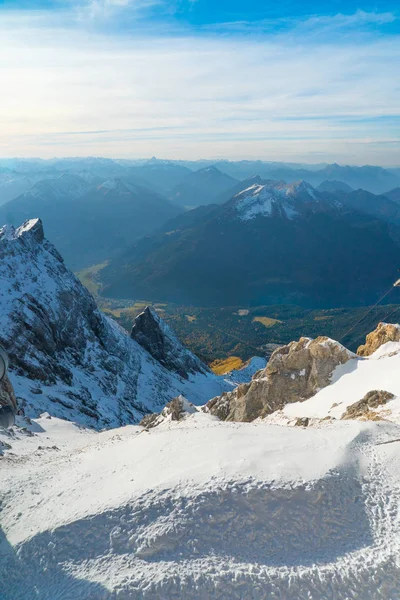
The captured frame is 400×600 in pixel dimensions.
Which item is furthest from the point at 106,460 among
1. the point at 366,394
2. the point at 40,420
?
the point at 40,420

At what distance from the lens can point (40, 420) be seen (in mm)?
50031

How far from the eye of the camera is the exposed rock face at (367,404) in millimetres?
28219

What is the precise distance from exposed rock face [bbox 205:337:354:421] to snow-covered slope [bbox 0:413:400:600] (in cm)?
1669

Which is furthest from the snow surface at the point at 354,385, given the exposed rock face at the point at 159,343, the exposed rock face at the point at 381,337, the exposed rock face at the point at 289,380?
the exposed rock face at the point at 159,343

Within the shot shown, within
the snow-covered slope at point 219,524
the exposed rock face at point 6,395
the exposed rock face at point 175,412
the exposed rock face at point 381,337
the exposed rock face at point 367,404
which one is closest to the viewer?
the snow-covered slope at point 219,524

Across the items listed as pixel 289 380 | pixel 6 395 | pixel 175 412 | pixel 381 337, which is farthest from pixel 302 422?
pixel 6 395

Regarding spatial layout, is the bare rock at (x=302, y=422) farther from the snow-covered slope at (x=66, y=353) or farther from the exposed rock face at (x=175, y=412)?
the snow-covered slope at (x=66, y=353)

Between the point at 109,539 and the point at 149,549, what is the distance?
188 cm

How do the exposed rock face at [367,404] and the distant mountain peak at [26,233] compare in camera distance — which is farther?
the distant mountain peak at [26,233]

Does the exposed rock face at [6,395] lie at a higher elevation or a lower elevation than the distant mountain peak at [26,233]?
lower

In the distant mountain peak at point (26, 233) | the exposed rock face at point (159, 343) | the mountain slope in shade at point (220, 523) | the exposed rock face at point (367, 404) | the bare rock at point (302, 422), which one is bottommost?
the exposed rock face at point (159, 343)

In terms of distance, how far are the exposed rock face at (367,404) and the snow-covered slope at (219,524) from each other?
19.6ft

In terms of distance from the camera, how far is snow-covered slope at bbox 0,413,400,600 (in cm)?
1413

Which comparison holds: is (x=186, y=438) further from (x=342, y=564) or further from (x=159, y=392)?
(x=159, y=392)
